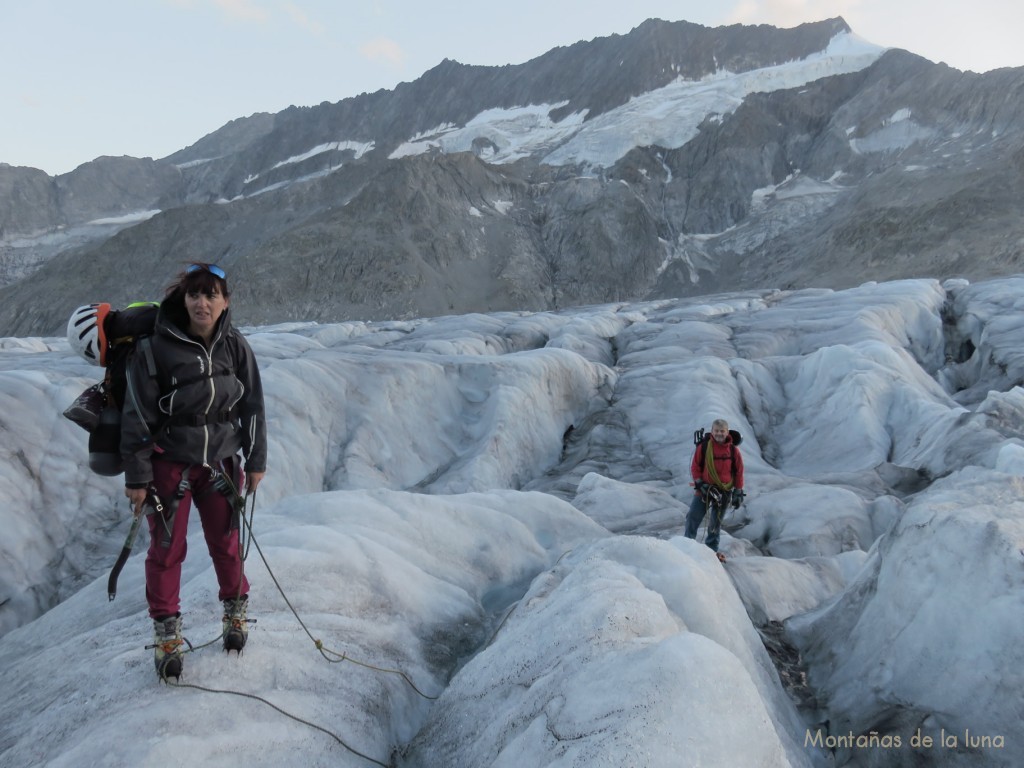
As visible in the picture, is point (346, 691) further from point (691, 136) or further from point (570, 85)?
point (570, 85)

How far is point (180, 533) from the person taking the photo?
13.8 ft

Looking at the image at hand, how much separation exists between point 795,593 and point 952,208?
83.8m

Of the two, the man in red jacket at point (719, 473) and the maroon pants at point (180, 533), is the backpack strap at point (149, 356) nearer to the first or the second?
the maroon pants at point (180, 533)

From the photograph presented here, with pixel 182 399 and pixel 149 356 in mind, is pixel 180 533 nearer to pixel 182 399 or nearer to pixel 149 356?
pixel 182 399

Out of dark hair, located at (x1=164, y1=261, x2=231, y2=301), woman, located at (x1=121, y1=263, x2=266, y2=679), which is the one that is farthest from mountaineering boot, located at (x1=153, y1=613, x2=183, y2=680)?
dark hair, located at (x1=164, y1=261, x2=231, y2=301)

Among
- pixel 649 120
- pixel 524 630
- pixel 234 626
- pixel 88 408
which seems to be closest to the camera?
pixel 88 408

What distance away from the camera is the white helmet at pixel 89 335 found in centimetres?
409

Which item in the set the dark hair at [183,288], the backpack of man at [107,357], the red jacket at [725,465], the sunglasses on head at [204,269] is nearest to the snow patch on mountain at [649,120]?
the red jacket at [725,465]

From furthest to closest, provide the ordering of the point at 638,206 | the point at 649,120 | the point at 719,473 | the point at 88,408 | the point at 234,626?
the point at 649,120 → the point at 638,206 → the point at 719,473 → the point at 234,626 → the point at 88,408

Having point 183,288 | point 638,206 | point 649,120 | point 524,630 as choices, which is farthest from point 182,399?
point 649,120

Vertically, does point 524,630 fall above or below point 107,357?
below

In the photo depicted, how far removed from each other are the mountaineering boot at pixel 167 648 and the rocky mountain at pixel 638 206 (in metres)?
75.6

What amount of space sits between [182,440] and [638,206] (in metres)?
105

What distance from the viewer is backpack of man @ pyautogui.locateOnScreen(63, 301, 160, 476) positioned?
4078 mm
